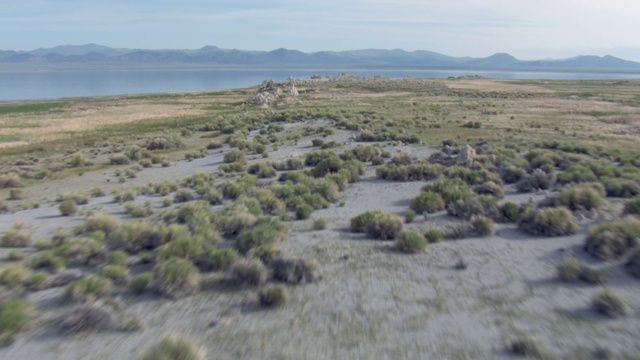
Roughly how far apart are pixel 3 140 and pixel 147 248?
38.3 meters

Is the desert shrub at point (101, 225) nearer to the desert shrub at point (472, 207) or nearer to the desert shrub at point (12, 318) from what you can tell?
the desert shrub at point (12, 318)

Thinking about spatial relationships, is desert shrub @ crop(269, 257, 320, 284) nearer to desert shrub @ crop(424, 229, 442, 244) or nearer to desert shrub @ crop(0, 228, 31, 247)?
desert shrub @ crop(424, 229, 442, 244)

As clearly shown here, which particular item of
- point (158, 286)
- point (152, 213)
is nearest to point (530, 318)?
point (158, 286)

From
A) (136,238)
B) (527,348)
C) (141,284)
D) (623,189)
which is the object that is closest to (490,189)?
(623,189)

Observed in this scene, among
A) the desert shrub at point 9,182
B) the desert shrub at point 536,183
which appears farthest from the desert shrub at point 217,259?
the desert shrub at point 9,182

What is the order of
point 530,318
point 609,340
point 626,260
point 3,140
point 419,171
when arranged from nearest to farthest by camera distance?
1. point 609,340
2. point 530,318
3. point 626,260
4. point 419,171
5. point 3,140

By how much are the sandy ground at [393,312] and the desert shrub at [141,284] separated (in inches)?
13.8

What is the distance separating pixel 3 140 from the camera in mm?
42500

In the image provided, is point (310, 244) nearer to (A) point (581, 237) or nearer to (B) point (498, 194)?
(A) point (581, 237)

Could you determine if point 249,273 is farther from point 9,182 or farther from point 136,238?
point 9,182

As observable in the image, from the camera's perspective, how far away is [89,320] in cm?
805

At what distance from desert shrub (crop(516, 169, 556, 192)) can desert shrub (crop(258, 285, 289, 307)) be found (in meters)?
12.2

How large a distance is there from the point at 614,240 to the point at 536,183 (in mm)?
7712

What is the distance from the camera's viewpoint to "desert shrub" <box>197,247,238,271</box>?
35.0ft
